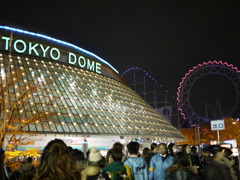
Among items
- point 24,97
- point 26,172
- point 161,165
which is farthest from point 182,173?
point 24,97

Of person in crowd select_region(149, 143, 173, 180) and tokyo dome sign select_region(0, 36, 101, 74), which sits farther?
tokyo dome sign select_region(0, 36, 101, 74)

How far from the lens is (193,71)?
6209 cm

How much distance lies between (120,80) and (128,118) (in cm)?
1646

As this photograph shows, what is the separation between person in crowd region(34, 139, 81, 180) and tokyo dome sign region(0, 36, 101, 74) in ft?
104

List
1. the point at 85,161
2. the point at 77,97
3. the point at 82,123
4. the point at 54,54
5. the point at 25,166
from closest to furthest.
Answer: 1. the point at 85,161
2. the point at 25,166
3. the point at 82,123
4. the point at 77,97
5. the point at 54,54

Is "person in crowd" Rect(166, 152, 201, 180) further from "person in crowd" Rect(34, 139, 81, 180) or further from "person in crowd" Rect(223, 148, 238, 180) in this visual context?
"person in crowd" Rect(34, 139, 81, 180)

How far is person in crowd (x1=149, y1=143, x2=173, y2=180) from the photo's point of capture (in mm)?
6742

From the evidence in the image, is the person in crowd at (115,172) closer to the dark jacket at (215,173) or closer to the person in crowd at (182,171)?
the person in crowd at (182,171)

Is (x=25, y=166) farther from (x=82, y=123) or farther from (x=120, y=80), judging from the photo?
(x=120, y=80)

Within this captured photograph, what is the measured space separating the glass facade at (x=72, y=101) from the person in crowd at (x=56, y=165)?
19.6 m

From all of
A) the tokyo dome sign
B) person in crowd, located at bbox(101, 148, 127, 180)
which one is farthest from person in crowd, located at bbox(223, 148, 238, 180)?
the tokyo dome sign

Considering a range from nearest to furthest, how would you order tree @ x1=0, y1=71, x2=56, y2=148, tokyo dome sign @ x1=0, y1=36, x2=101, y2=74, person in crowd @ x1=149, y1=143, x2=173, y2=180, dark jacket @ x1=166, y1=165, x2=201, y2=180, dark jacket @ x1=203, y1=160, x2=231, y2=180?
1. dark jacket @ x1=203, y1=160, x2=231, y2=180
2. dark jacket @ x1=166, y1=165, x2=201, y2=180
3. person in crowd @ x1=149, y1=143, x2=173, y2=180
4. tree @ x1=0, y1=71, x2=56, y2=148
5. tokyo dome sign @ x1=0, y1=36, x2=101, y2=74

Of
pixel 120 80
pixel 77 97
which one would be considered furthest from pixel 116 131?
pixel 120 80

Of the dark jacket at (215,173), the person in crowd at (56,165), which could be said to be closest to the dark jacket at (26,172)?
the dark jacket at (215,173)
